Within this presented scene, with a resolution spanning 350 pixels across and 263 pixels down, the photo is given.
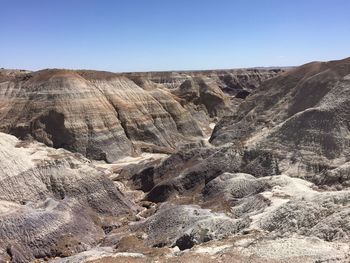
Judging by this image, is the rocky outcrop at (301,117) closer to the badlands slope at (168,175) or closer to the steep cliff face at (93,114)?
the badlands slope at (168,175)

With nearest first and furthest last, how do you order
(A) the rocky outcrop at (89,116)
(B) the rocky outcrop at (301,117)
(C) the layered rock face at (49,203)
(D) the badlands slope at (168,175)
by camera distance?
(D) the badlands slope at (168,175) → (C) the layered rock face at (49,203) → (B) the rocky outcrop at (301,117) → (A) the rocky outcrop at (89,116)

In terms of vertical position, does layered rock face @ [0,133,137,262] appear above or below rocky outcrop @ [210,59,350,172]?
below

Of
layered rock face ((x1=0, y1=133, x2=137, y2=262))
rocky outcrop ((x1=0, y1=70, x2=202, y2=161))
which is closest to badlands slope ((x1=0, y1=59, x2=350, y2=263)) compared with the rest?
layered rock face ((x1=0, y1=133, x2=137, y2=262))

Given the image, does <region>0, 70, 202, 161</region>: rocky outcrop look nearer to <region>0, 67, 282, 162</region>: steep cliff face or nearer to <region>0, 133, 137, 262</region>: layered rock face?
<region>0, 67, 282, 162</region>: steep cliff face

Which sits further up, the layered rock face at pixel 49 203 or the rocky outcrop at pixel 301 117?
the rocky outcrop at pixel 301 117

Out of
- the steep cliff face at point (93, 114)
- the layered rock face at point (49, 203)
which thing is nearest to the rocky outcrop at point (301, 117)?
the steep cliff face at point (93, 114)

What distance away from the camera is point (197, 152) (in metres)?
50.4

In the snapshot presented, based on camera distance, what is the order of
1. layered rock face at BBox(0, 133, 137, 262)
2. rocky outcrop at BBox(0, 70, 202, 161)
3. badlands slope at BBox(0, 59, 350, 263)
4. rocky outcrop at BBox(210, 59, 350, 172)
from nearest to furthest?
badlands slope at BBox(0, 59, 350, 263) → layered rock face at BBox(0, 133, 137, 262) → rocky outcrop at BBox(210, 59, 350, 172) → rocky outcrop at BBox(0, 70, 202, 161)

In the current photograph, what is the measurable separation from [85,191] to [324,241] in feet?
70.5

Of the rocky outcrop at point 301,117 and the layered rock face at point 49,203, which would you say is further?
the rocky outcrop at point 301,117

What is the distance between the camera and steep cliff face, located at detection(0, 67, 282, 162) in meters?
60.8

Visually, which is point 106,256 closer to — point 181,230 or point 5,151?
point 181,230

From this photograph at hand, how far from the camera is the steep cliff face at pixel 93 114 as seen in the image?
60844 mm

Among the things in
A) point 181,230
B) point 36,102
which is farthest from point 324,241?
point 36,102
